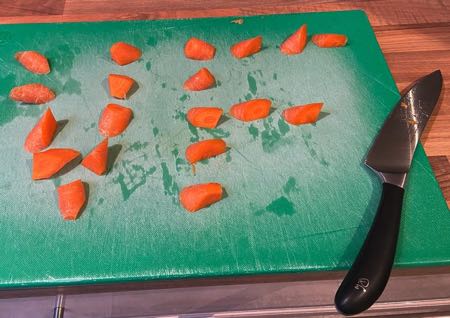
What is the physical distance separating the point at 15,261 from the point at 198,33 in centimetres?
83

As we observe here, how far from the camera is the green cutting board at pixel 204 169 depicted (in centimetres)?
94

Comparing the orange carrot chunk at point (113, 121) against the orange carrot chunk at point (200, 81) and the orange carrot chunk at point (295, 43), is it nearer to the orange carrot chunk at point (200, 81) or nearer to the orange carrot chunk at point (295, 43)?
the orange carrot chunk at point (200, 81)

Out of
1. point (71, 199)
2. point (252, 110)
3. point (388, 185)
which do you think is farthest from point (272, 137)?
point (71, 199)

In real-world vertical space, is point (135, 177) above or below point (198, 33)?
below

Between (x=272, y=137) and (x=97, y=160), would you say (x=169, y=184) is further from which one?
(x=272, y=137)

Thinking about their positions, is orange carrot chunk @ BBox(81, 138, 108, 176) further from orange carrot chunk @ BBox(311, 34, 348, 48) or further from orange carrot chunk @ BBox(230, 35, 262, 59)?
orange carrot chunk @ BBox(311, 34, 348, 48)

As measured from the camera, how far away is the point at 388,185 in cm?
100

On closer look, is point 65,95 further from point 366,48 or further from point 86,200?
point 366,48

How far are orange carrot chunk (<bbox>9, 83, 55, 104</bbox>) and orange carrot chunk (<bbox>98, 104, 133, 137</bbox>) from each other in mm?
173

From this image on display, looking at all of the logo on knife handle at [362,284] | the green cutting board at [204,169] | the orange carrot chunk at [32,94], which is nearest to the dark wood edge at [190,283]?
the green cutting board at [204,169]

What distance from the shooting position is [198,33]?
52.9 inches

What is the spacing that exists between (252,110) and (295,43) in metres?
0.30

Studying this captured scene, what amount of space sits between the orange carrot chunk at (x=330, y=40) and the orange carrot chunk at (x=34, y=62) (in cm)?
80

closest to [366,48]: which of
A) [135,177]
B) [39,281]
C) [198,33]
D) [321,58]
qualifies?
[321,58]
